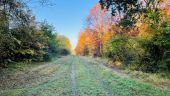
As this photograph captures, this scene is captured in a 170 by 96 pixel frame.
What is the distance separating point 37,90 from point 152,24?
1158 cm

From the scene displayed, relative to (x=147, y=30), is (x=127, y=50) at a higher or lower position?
lower

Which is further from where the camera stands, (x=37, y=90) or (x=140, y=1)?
(x=140, y=1)

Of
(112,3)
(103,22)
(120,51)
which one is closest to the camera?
(112,3)

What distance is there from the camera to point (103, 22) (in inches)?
2191

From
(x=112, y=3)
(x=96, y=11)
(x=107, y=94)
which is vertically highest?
(x=96, y=11)

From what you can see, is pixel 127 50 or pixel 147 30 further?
pixel 127 50

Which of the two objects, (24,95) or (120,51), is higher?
(120,51)

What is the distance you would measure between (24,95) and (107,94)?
3402 mm

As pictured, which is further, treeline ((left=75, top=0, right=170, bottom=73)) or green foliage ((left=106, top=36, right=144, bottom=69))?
green foliage ((left=106, top=36, right=144, bottom=69))

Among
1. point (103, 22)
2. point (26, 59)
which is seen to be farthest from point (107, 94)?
point (103, 22)

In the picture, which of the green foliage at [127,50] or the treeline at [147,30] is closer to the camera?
the treeline at [147,30]

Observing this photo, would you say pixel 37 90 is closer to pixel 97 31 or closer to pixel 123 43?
pixel 123 43

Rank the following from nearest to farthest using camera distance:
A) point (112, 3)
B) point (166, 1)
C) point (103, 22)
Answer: point (112, 3)
point (166, 1)
point (103, 22)

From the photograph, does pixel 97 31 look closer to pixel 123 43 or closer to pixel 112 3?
pixel 123 43
